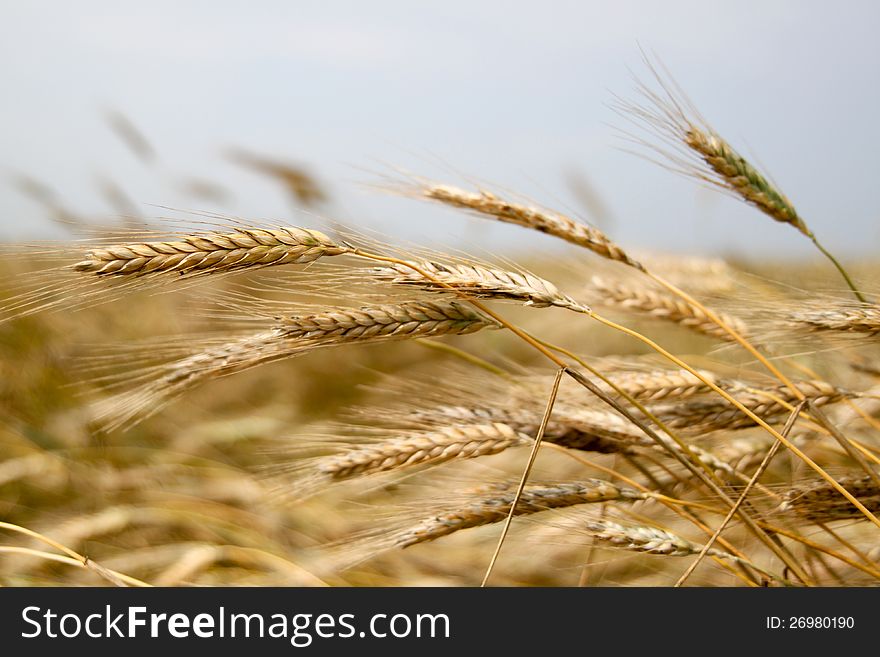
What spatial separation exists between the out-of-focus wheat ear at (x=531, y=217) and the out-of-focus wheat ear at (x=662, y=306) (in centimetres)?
34

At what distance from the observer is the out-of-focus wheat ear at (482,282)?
1124 millimetres

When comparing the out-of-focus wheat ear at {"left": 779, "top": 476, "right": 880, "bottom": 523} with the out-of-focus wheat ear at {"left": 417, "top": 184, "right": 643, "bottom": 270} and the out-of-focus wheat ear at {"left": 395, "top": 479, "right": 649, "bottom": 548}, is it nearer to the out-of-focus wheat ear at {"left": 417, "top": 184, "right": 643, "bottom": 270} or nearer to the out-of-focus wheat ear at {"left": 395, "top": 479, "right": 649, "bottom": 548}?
the out-of-focus wheat ear at {"left": 395, "top": 479, "right": 649, "bottom": 548}

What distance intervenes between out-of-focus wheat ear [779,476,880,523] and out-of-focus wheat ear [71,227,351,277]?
0.99 meters

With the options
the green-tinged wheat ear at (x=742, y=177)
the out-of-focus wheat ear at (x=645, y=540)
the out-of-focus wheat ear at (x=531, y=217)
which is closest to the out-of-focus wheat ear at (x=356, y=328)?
the out-of-focus wheat ear at (x=531, y=217)

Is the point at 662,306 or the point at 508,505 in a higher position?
the point at 662,306

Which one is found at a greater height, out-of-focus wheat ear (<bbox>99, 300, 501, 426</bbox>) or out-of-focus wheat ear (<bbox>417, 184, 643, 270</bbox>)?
out-of-focus wheat ear (<bbox>417, 184, 643, 270</bbox>)

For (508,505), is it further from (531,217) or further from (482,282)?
(531,217)

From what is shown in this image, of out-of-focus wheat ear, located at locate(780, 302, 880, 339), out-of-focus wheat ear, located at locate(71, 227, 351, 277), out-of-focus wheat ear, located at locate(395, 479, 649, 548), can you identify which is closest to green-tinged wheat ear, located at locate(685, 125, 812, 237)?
out-of-focus wheat ear, located at locate(780, 302, 880, 339)

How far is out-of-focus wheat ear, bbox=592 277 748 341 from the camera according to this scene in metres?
1.67

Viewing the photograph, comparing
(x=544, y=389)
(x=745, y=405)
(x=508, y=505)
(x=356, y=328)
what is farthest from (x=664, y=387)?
(x=356, y=328)

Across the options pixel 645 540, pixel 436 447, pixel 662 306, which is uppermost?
pixel 662 306

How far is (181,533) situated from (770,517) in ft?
5.90

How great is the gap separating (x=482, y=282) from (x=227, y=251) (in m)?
0.42

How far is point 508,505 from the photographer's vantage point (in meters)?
1.33
